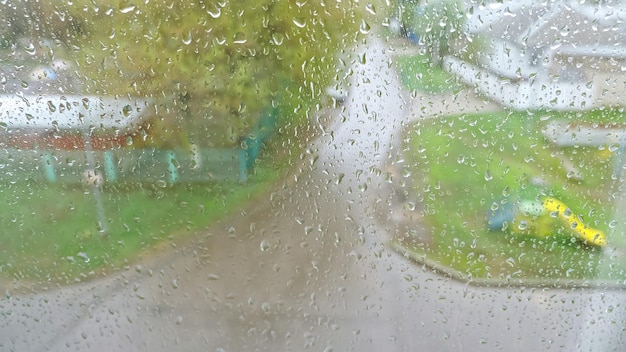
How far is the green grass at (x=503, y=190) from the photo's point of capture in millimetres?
729

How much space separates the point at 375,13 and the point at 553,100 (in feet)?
1.07

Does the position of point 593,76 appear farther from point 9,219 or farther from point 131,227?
point 9,219

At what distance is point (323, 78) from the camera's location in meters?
0.71

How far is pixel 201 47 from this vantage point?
0.69m

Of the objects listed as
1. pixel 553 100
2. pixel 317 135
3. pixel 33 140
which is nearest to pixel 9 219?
pixel 33 140

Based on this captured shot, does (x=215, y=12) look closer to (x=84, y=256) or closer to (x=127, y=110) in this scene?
(x=127, y=110)

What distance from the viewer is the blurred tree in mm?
675

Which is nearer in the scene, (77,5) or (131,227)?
(77,5)

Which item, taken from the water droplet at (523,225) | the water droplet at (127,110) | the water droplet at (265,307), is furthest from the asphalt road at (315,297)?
the water droplet at (127,110)

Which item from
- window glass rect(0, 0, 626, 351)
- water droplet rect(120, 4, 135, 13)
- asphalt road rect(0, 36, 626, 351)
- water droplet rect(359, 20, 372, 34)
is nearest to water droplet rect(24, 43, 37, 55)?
window glass rect(0, 0, 626, 351)

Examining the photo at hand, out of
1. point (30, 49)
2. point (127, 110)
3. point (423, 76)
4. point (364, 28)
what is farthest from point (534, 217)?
point (30, 49)

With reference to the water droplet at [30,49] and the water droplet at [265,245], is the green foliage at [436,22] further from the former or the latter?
the water droplet at [30,49]

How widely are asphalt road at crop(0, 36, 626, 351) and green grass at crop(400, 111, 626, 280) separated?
1.8 inches

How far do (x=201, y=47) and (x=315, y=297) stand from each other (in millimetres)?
484
